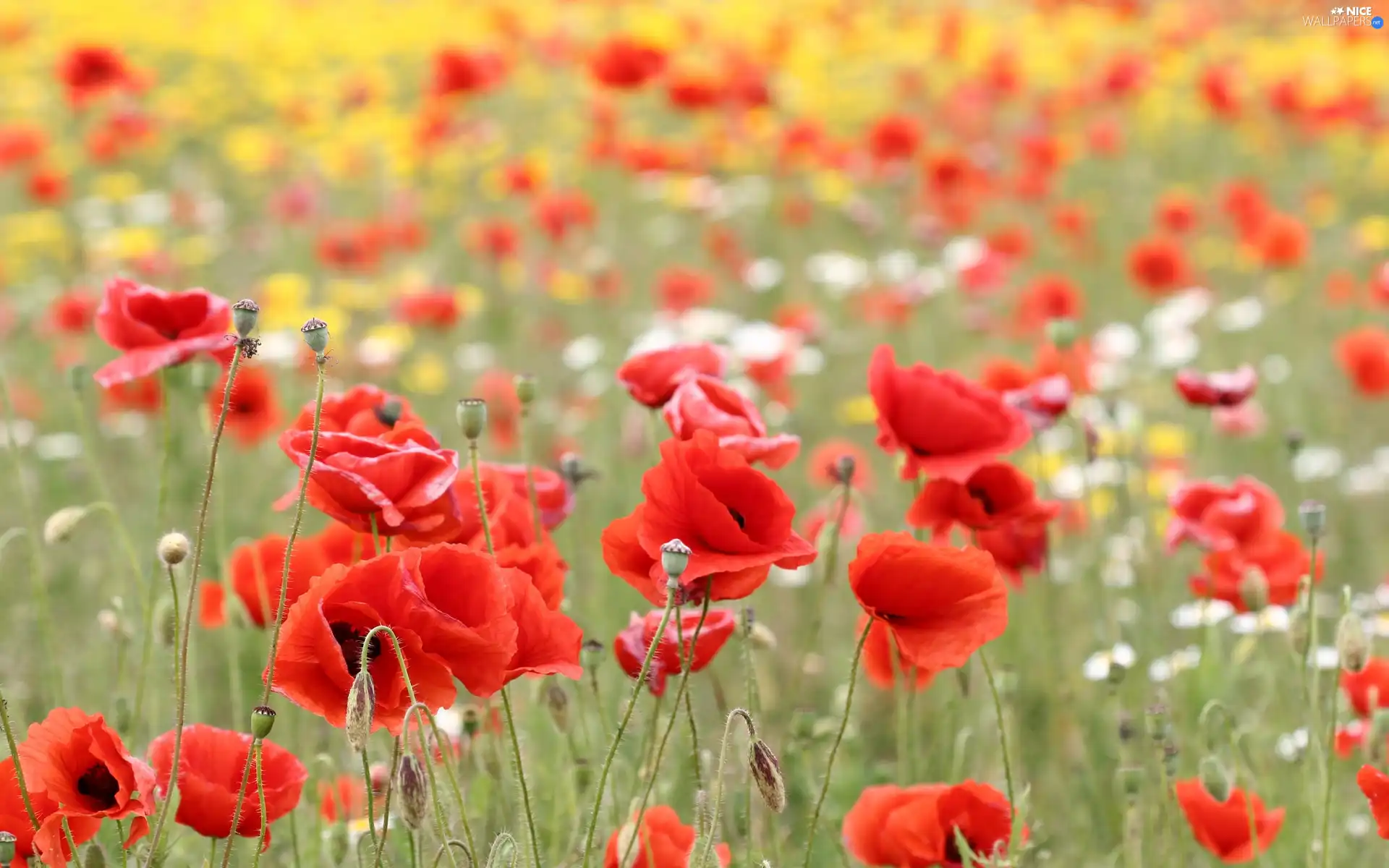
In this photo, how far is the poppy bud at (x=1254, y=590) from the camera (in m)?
2.14

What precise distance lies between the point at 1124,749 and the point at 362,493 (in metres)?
1.07

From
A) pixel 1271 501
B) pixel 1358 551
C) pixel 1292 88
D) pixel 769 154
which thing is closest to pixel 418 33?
pixel 769 154

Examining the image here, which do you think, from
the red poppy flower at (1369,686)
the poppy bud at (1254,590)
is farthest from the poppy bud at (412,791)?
the red poppy flower at (1369,686)

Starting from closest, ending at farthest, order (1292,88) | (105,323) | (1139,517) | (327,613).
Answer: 1. (327,613)
2. (105,323)
3. (1139,517)
4. (1292,88)

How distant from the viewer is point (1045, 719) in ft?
10.8

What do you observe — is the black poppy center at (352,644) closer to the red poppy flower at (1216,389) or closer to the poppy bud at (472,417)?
the poppy bud at (472,417)

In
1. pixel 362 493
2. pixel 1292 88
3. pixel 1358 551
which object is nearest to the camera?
pixel 362 493

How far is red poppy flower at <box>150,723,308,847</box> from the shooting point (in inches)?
62.7

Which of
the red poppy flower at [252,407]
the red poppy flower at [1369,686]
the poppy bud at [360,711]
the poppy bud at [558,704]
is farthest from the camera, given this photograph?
the red poppy flower at [252,407]

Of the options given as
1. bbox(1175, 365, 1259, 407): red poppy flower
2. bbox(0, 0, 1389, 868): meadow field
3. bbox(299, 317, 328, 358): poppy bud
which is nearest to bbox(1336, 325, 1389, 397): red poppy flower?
bbox(0, 0, 1389, 868): meadow field

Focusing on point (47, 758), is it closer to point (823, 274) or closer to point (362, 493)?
point (362, 493)

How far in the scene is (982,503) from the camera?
2.05 meters

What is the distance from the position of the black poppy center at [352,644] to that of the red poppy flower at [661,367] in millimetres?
605

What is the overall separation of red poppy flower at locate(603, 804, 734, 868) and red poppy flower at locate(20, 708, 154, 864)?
1.55 ft
